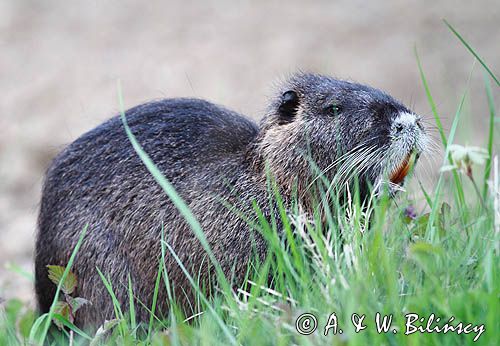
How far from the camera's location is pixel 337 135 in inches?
133

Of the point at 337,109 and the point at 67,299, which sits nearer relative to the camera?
the point at 67,299

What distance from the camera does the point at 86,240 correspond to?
11.6ft

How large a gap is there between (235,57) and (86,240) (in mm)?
4493

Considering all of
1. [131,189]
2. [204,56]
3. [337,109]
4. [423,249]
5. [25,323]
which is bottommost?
[25,323]

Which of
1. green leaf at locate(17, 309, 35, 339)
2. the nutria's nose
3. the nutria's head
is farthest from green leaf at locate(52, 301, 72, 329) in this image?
the nutria's nose

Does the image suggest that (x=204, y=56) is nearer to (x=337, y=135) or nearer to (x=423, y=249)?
(x=337, y=135)

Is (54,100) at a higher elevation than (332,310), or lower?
higher

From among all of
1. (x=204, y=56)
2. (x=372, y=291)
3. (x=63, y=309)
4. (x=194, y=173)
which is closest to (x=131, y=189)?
(x=194, y=173)

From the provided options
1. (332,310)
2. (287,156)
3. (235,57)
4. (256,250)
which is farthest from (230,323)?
(235,57)

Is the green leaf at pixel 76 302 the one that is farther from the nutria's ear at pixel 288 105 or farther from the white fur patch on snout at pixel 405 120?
the white fur patch on snout at pixel 405 120

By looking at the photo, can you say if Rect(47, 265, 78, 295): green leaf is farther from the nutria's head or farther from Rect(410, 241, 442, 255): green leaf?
Rect(410, 241, 442, 255): green leaf

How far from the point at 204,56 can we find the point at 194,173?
14.1 ft

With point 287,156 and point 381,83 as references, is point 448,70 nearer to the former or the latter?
point 381,83

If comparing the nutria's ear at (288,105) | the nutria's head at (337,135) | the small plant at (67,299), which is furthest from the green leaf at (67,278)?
the nutria's ear at (288,105)
